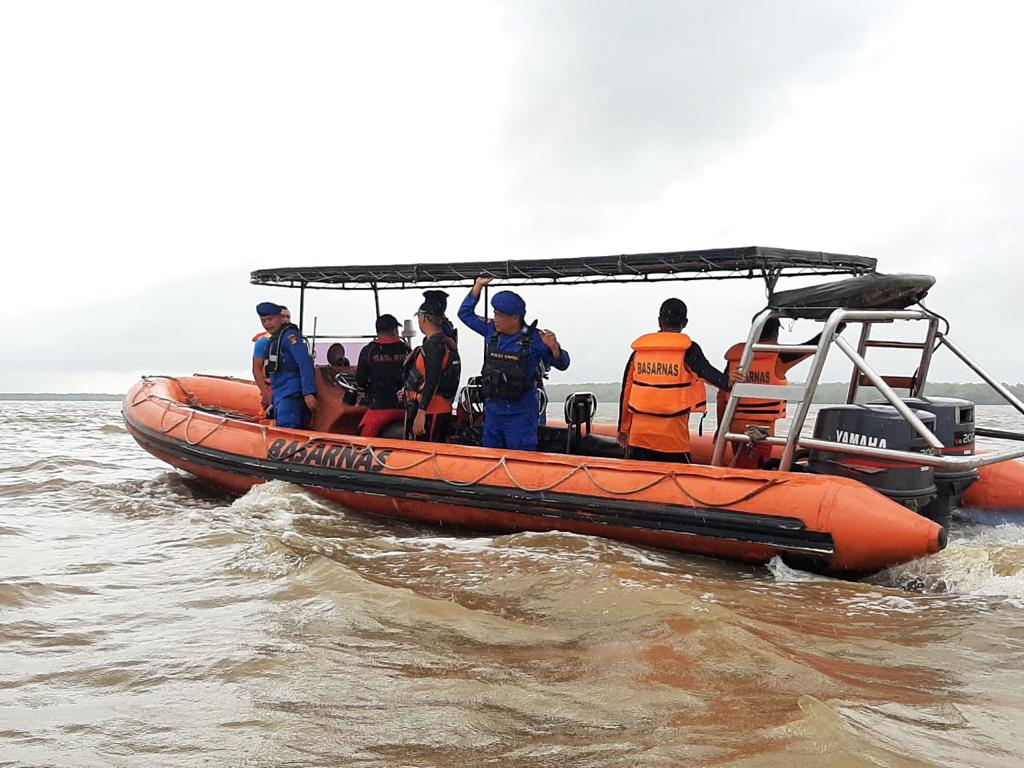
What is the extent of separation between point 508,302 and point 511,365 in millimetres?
394

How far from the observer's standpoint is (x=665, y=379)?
179 inches

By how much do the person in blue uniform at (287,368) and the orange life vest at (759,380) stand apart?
306 centimetres

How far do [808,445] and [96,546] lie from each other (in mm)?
4137

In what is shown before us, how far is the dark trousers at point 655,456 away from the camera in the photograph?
186 inches

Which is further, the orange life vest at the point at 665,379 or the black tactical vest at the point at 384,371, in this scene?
the black tactical vest at the point at 384,371

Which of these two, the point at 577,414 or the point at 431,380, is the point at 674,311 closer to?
the point at 577,414

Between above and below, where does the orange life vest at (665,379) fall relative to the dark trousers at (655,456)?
above

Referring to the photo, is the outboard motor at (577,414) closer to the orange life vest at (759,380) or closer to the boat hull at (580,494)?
the boat hull at (580,494)

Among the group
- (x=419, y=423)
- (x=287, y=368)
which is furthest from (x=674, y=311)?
(x=287, y=368)

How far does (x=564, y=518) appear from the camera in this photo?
4590 mm

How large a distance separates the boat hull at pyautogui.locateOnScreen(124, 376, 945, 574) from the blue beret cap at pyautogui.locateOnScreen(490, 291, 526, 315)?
892mm

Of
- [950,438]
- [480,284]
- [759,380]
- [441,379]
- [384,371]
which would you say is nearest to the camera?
[950,438]

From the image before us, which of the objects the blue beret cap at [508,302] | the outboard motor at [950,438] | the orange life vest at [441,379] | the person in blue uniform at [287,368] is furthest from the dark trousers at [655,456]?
the person in blue uniform at [287,368]

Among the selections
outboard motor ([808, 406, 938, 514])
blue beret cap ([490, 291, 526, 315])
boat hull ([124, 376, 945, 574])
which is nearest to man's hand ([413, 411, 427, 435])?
boat hull ([124, 376, 945, 574])
